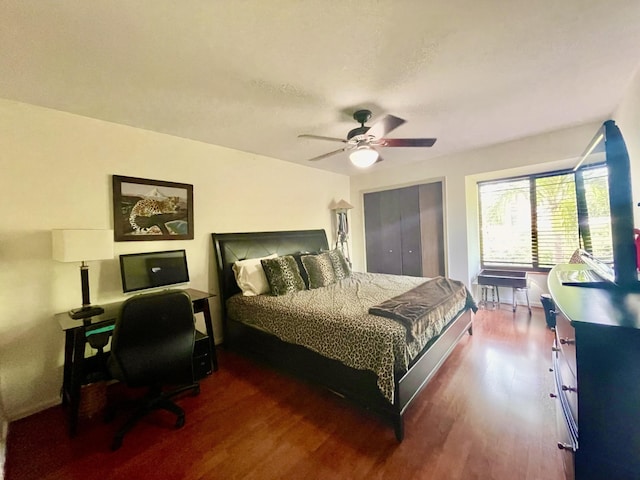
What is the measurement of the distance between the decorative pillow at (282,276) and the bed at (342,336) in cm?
14

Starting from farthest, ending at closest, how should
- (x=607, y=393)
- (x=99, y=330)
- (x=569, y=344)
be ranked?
1. (x=99, y=330)
2. (x=569, y=344)
3. (x=607, y=393)

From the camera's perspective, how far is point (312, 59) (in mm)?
1738

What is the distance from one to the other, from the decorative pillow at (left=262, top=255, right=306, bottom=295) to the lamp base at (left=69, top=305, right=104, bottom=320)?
1.53m

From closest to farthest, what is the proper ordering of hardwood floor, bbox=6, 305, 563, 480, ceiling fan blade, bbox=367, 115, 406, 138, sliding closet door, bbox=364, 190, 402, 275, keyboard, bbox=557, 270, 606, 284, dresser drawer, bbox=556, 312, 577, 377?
dresser drawer, bbox=556, 312, 577, 377
hardwood floor, bbox=6, 305, 563, 480
keyboard, bbox=557, 270, 606, 284
ceiling fan blade, bbox=367, 115, 406, 138
sliding closet door, bbox=364, 190, 402, 275

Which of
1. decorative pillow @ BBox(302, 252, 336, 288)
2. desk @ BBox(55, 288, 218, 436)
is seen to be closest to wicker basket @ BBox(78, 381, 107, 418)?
desk @ BBox(55, 288, 218, 436)

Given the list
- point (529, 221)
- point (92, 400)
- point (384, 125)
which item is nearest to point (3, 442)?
point (92, 400)

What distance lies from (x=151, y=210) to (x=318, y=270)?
2.01m

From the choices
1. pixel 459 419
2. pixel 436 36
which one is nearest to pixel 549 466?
pixel 459 419

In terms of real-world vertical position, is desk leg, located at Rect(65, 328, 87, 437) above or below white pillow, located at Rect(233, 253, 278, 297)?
below

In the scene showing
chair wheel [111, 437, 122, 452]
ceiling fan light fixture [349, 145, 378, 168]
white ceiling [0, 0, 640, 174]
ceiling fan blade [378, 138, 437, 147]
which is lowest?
chair wheel [111, 437, 122, 452]

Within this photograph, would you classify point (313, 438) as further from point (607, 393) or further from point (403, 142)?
point (403, 142)

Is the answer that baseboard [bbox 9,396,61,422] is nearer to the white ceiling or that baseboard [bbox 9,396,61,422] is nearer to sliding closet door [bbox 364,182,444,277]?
the white ceiling

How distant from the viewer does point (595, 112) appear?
2.77m

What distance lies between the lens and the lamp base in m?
2.06
